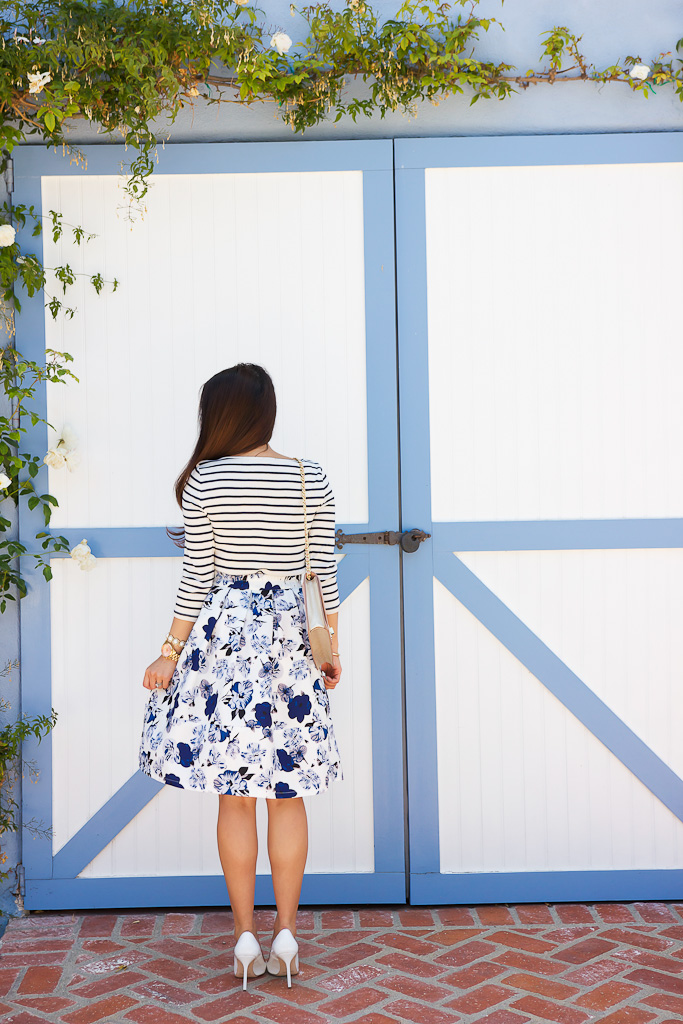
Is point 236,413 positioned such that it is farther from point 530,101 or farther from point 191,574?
point 530,101

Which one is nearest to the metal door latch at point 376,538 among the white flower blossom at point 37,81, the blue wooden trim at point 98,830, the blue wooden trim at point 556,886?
the blue wooden trim at point 98,830

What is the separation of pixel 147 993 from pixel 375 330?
2.33 m

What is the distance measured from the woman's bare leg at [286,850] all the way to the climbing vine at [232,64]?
2.14 m

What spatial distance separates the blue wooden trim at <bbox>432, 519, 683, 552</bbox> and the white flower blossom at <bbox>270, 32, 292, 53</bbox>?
1753mm

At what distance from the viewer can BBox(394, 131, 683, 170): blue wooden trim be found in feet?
11.0

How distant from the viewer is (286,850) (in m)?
2.67

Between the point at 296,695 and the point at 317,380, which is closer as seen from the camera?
the point at 296,695

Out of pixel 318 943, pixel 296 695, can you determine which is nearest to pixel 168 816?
pixel 318 943

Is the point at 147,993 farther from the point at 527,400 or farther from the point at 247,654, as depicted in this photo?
the point at 527,400

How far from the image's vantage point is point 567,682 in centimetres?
340

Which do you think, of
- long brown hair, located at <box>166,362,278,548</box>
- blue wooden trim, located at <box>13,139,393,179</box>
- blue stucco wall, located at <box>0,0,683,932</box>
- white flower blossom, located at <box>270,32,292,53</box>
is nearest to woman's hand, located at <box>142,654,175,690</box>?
long brown hair, located at <box>166,362,278,548</box>

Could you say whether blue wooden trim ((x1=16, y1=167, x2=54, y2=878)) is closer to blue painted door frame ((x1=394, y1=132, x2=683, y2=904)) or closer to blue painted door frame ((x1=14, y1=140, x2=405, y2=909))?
blue painted door frame ((x1=14, y1=140, x2=405, y2=909))

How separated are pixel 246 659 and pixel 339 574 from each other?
86 cm

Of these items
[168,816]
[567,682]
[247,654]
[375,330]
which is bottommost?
[168,816]
